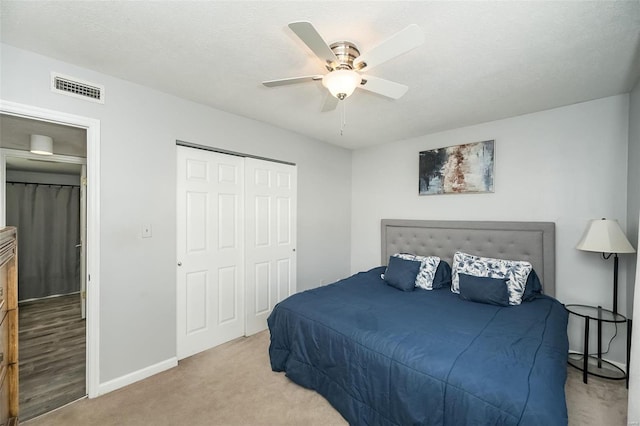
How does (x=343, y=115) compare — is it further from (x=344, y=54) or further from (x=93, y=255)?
(x=93, y=255)

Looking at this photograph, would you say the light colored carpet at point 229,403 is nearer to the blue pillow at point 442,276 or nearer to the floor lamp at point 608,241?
the floor lamp at point 608,241

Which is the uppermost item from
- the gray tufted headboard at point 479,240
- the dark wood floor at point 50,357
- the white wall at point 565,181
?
the white wall at point 565,181

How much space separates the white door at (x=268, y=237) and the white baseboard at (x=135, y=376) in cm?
86

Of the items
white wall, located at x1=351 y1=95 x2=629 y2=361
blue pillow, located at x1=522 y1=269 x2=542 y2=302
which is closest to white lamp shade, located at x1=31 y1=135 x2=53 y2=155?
white wall, located at x1=351 y1=95 x2=629 y2=361

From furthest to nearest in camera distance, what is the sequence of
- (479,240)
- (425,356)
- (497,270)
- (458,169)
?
(458,169) → (479,240) → (497,270) → (425,356)

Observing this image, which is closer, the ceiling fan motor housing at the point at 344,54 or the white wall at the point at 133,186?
the ceiling fan motor housing at the point at 344,54

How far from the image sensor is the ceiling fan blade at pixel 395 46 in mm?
1289

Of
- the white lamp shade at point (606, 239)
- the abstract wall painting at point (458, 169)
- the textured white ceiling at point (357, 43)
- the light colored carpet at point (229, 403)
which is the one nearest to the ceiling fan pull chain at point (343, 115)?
the textured white ceiling at point (357, 43)

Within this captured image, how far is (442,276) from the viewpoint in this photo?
303 cm

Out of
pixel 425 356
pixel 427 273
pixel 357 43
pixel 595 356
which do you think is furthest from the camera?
pixel 427 273

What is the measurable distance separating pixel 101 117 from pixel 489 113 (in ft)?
11.6

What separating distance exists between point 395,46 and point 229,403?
257cm

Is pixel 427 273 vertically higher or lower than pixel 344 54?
lower

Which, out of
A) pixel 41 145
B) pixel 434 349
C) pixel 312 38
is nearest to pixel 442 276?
pixel 434 349
